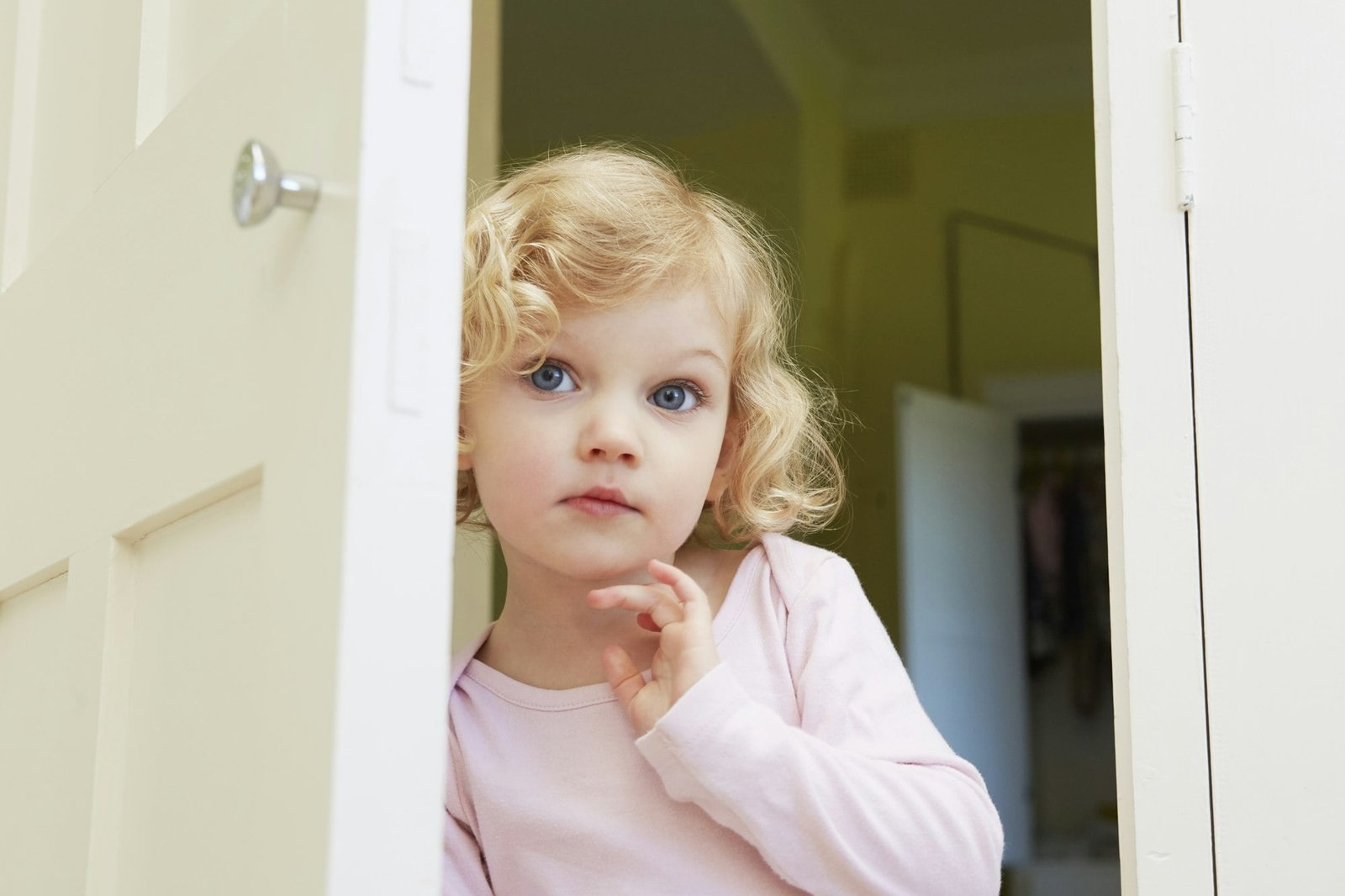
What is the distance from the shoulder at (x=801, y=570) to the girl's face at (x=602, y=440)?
103mm

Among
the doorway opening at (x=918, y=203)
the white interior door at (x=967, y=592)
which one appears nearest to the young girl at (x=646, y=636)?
the doorway opening at (x=918, y=203)

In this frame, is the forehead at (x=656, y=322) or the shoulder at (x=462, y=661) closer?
the forehead at (x=656, y=322)

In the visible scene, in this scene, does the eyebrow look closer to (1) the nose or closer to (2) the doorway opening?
(1) the nose

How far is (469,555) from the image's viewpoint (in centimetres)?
211

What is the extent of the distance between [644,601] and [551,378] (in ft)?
0.60

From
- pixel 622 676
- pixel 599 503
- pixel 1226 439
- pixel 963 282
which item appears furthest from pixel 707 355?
pixel 963 282

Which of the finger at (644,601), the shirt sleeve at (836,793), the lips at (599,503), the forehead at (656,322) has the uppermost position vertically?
the forehead at (656,322)

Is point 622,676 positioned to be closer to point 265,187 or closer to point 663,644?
point 663,644

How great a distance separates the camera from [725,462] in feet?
4.03

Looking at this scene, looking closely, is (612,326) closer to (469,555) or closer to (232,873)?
(232,873)

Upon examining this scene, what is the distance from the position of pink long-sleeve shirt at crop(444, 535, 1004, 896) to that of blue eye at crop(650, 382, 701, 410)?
162 millimetres

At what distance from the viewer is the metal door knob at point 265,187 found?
0.65m

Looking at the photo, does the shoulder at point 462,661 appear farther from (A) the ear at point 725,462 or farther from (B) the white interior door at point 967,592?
(B) the white interior door at point 967,592

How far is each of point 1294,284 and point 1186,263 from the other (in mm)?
78
